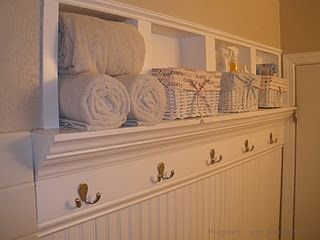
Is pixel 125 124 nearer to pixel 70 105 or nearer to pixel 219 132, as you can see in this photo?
pixel 70 105

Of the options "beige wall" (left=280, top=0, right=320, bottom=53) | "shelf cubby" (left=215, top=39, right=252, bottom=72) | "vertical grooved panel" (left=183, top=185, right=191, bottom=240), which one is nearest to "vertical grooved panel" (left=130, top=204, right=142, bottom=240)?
"vertical grooved panel" (left=183, top=185, right=191, bottom=240)

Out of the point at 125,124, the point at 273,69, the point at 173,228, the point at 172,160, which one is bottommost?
the point at 173,228

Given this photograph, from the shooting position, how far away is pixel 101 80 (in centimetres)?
69

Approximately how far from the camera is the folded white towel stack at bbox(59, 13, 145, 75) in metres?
0.73

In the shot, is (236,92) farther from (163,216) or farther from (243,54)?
(163,216)

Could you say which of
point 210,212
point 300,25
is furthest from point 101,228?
point 300,25

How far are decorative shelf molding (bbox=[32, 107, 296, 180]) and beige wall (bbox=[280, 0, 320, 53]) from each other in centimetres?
102

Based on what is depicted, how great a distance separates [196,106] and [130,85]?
343mm

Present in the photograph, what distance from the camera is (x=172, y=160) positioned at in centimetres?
104

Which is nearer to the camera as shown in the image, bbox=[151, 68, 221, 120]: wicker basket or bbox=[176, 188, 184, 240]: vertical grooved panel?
bbox=[151, 68, 221, 120]: wicker basket

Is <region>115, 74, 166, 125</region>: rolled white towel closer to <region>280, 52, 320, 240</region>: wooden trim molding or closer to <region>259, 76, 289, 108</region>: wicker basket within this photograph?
<region>259, 76, 289, 108</region>: wicker basket

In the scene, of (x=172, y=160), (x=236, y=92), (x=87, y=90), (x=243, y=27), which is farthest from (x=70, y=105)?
(x=243, y=27)

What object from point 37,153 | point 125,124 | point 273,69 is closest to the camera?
point 37,153

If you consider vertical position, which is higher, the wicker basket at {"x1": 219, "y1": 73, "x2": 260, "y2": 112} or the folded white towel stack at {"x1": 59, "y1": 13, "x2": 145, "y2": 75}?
the folded white towel stack at {"x1": 59, "y1": 13, "x2": 145, "y2": 75}
